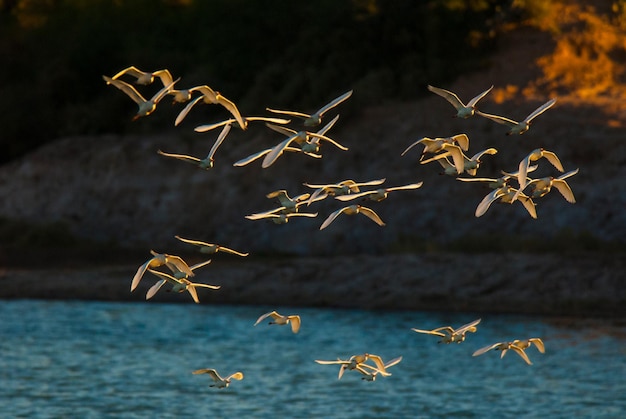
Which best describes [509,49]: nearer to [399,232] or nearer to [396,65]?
[396,65]

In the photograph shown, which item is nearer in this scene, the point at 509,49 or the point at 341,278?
the point at 341,278

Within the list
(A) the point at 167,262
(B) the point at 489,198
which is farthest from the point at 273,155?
(B) the point at 489,198

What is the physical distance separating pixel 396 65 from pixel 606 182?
36.2ft

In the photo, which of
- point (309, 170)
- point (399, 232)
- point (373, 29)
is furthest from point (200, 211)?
point (373, 29)

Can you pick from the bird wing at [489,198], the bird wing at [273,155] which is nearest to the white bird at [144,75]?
the bird wing at [273,155]

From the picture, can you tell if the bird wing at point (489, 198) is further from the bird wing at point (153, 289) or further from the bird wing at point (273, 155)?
the bird wing at point (153, 289)

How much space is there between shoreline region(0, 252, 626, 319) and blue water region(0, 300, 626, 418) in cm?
54

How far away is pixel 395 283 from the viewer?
32344 millimetres

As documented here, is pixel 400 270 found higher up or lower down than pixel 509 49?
lower down

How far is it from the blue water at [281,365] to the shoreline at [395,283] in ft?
1.77

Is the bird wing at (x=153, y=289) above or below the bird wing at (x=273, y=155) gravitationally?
below

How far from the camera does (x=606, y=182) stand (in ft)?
115

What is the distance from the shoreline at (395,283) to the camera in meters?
30.7

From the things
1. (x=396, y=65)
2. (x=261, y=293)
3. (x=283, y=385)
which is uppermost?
(x=396, y=65)
